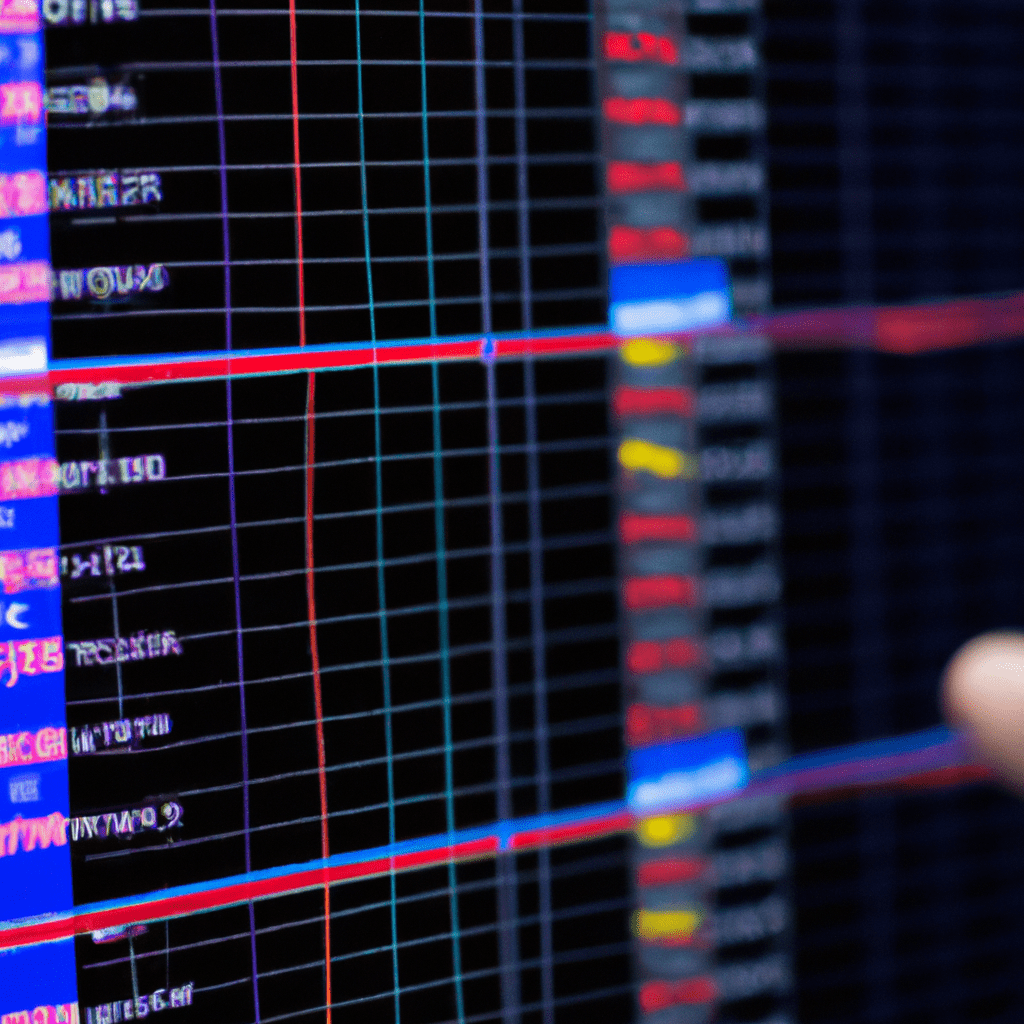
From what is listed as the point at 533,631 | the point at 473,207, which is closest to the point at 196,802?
the point at 533,631

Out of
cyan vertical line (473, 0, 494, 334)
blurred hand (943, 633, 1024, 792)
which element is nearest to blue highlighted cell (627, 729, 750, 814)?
blurred hand (943, 633, 1024, 792)

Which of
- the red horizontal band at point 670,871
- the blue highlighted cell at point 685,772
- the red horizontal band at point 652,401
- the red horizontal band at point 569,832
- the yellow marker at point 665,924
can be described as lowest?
the yellow marker at point 665,924

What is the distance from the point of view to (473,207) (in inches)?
18.4

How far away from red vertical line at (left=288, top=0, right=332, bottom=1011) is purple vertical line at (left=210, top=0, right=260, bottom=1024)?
29 mm

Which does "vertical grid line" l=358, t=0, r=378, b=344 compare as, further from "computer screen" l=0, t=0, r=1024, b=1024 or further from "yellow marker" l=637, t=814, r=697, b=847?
"yellow marker" l=637, t=814, r=697, b=847

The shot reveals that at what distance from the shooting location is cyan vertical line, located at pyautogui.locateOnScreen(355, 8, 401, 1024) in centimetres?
45

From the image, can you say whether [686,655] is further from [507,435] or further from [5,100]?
[5,100]

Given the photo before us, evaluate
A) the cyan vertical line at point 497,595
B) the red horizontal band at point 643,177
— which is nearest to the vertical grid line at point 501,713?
the cyan vertical line at point 497,595

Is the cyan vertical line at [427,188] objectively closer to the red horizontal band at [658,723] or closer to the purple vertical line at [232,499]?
the purple vertical line at [232,499]

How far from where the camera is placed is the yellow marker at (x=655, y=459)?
501mm

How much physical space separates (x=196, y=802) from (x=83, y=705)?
0.06 m

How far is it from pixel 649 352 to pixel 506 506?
102mm

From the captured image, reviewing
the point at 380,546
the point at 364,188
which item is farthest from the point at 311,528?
the point at 364,188

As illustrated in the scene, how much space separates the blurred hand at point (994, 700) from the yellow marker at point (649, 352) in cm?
19
